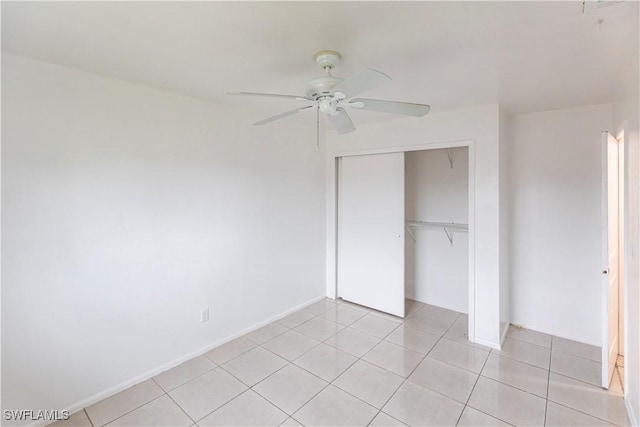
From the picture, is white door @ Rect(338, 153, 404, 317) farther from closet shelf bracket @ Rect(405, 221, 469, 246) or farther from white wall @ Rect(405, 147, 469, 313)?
white wall @ Rect(405, 147, 469, 313)

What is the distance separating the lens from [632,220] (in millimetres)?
1828

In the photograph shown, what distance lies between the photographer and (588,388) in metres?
2.24

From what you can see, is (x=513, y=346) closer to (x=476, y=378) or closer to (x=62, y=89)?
(x=476, y=378)

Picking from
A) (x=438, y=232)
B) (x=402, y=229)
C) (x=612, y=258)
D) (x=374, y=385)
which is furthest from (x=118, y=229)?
(x=612, y=258)

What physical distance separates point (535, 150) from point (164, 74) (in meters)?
3.50

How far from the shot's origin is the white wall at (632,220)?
5.54 feet

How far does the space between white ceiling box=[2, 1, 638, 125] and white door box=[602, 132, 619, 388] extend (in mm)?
569

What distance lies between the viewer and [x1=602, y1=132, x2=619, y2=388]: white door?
2.14 meters

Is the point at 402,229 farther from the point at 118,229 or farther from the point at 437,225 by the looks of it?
the point at 118,229

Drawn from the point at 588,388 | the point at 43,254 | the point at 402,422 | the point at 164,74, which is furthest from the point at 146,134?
the point at 588,388

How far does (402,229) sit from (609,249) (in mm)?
1757

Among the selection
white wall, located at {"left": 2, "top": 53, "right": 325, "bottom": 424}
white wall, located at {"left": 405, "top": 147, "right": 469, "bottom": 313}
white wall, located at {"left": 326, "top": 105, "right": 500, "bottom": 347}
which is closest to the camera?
white wall, located at {"left": 2, "top": 53, "right": 325, "bottom": 424}

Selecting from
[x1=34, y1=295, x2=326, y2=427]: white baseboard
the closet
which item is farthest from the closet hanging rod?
[x1=34, y1=295, x2=326, y2=427]: white baseboard

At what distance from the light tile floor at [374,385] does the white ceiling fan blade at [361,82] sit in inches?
79.4
